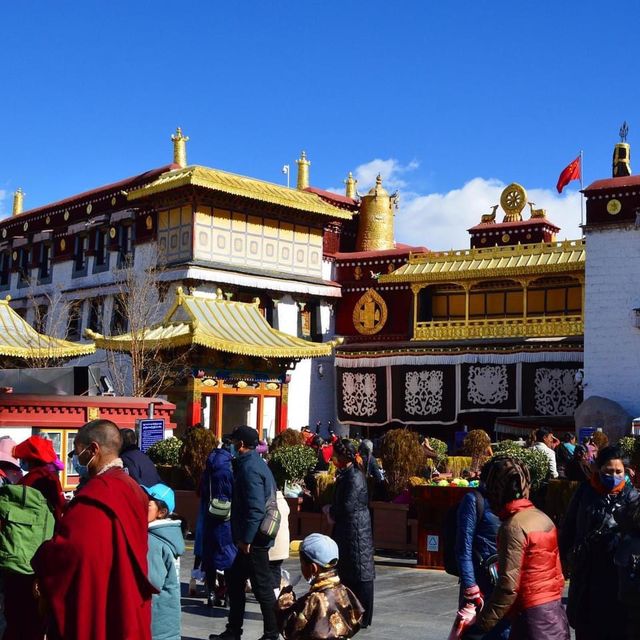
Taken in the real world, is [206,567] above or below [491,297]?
below

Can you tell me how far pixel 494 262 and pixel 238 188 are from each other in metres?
8.50

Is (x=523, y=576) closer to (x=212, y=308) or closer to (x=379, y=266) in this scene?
(x=212, y=308)

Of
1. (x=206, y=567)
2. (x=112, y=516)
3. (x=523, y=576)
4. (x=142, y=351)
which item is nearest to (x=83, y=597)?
(x=112, y=516)

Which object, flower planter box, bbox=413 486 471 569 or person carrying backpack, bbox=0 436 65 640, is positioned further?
flower planter box, bbox=413 486 471 569

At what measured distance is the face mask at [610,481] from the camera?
21.2 feet

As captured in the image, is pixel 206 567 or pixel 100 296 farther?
pixel 100 296

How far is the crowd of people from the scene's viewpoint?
4.55 meters

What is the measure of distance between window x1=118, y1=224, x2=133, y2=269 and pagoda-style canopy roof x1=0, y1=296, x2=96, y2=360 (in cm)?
557

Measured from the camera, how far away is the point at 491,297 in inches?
1345

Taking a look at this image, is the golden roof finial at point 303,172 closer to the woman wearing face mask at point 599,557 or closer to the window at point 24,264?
the window at point 24,264

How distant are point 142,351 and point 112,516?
78.2ft

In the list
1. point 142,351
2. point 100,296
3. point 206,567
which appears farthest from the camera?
point 100,296

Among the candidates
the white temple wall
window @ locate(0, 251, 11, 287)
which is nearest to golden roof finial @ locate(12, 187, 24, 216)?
window @ locate(0, 251, 11, 287)

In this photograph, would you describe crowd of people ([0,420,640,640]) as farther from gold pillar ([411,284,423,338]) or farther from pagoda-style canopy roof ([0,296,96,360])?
gold pillar ([411,284,423,338])
